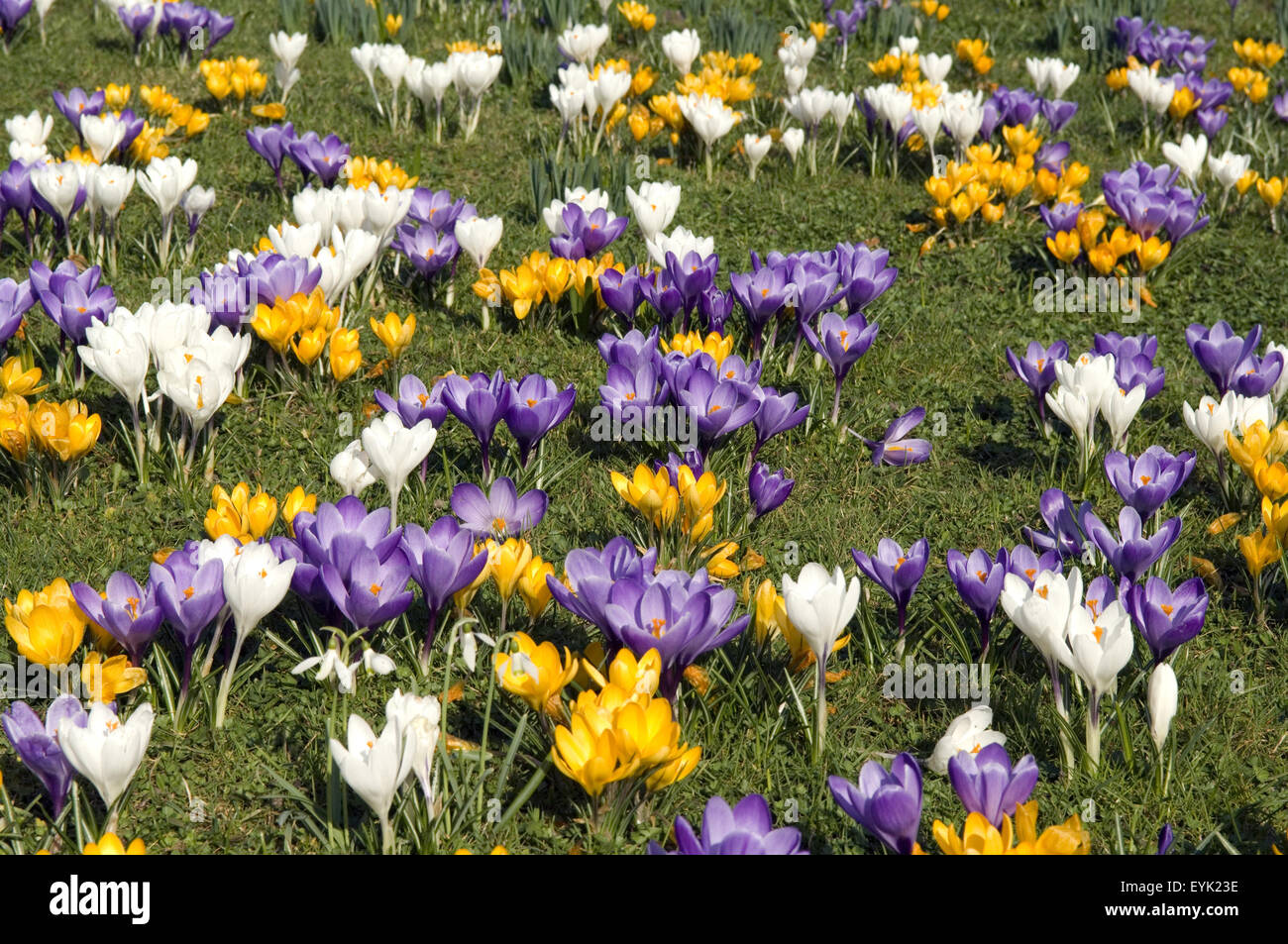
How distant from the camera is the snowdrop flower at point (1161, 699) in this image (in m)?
2.60

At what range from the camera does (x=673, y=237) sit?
459cm

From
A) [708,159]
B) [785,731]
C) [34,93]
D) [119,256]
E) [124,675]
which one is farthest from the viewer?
[34,93]

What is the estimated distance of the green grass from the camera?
2.62 m

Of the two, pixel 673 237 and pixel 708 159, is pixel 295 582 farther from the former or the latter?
pixel 708 159

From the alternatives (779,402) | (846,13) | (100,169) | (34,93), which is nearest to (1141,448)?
(779,402)

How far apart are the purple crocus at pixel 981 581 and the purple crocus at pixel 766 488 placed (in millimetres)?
672

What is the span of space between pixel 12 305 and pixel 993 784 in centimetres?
349

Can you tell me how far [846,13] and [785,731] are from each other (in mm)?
6734

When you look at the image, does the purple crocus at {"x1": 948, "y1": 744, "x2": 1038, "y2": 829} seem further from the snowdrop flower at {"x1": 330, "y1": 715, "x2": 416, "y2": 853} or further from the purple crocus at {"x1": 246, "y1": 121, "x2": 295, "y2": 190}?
the purple crocus at {"x1": 246, "y1": 121, "x2": 295, "y2": 190}

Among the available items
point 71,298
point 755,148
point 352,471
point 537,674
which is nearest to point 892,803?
point 537,674

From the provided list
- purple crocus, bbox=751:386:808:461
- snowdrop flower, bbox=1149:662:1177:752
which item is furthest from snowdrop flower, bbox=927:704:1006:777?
purple crocus, bbox=751:386:808:461

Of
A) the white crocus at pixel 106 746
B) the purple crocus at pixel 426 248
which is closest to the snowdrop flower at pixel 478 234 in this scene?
the purple crocus at pixel 426 248

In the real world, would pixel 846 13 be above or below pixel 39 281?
above

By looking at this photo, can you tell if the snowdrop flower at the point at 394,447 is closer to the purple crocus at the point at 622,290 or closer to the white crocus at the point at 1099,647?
the purple crocus at the point at 622,290
